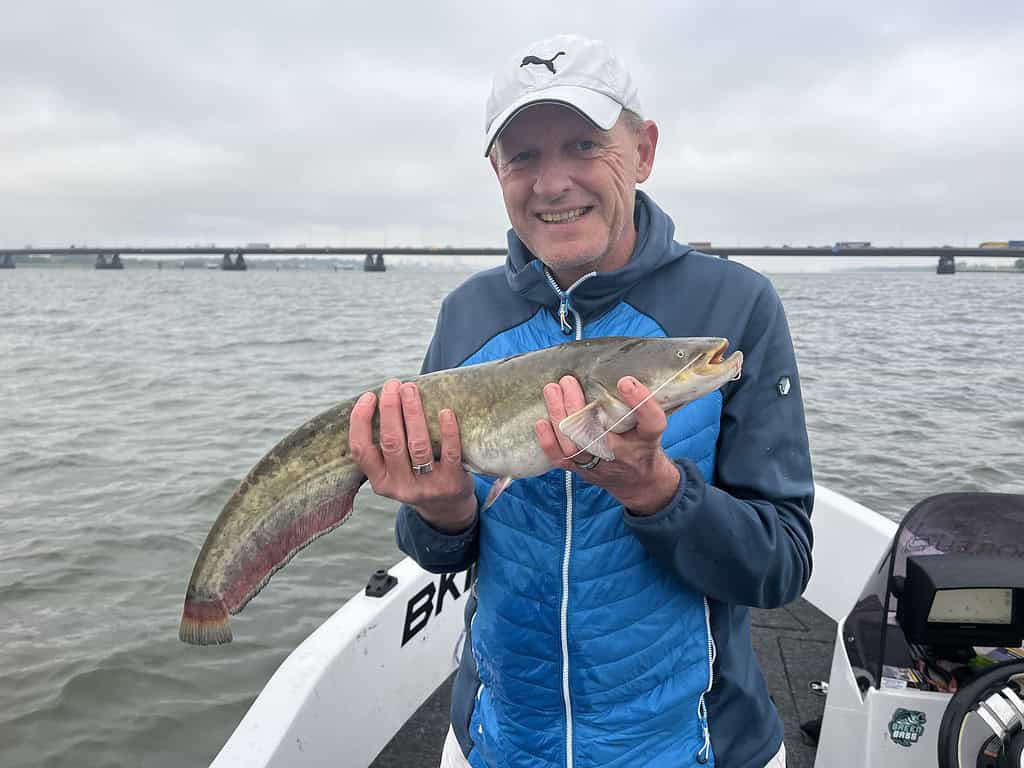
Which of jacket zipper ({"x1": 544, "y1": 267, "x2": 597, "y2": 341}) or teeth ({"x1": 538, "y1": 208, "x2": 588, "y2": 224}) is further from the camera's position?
jacket zipper ({"x1": 544, "y1": 267, "x2": 597, "y2": 341})

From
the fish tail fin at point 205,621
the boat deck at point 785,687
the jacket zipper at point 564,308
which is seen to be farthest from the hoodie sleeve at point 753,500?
the boat deck at point 785,687

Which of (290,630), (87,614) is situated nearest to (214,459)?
(87,614)

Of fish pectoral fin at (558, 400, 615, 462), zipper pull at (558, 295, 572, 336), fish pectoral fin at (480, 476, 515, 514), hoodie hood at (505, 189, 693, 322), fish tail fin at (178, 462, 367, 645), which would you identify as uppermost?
hoodie hood at (505, 189, 693, 322)

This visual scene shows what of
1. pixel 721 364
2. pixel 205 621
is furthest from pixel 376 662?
pixel 721 364

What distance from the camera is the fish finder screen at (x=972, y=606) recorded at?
8.24 feet

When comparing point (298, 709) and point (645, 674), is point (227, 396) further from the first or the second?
point (645, 674)

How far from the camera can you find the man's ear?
7.89 ft

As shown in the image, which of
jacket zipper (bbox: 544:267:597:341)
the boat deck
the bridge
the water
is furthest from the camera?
the bridge

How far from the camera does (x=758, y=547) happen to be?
2.03 meters

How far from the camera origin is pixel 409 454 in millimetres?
2354

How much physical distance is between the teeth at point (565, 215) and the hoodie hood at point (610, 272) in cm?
19

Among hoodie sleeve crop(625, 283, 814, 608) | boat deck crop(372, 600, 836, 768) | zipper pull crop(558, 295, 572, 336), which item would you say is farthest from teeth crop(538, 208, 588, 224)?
boat deck crop(372, 600, 836, 768)

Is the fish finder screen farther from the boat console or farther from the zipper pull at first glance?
the zipper pull

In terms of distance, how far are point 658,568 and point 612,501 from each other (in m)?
0.26
